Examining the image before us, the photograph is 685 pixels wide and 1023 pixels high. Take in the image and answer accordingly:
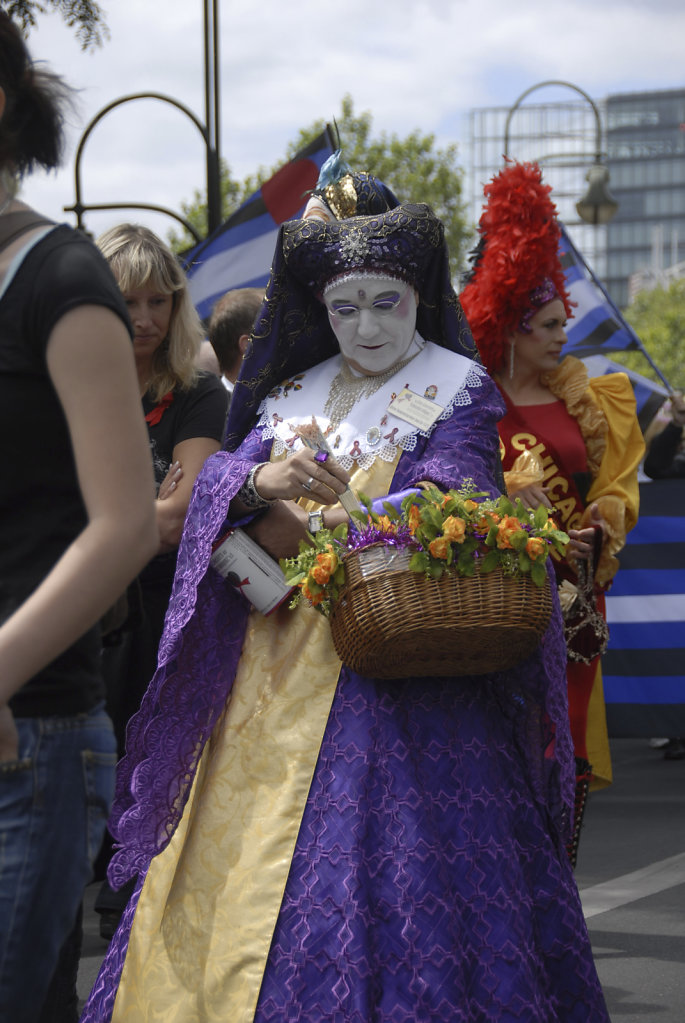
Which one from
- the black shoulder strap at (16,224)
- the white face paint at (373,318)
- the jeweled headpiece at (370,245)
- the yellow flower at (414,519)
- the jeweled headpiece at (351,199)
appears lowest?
the yellow flower at (414,519)

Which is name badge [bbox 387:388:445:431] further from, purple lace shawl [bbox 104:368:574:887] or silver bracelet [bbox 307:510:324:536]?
silver bracelet [bbox 307:510:324:536]

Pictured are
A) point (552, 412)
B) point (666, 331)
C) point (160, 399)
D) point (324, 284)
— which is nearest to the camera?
point (324, 284)

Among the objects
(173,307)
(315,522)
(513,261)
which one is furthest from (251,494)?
(513,261)

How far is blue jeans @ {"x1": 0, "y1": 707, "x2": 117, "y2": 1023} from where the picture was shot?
162cm

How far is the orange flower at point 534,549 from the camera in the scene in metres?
2.97

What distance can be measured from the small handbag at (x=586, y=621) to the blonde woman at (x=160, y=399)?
136cm

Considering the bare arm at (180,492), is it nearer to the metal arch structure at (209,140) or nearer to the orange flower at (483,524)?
the orange flower at (483,524)

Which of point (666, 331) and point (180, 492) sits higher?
point (180, 492)

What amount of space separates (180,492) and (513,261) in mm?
1480

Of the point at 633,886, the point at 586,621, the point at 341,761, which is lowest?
the point at 633,886

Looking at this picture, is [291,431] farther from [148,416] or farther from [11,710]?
[11,710]

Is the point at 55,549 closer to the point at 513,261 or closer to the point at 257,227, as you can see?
the point at 513,261

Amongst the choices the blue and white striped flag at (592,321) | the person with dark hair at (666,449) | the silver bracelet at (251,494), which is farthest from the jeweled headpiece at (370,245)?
the blue and white striped flag at (592,321)

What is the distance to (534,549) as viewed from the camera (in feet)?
9.73
